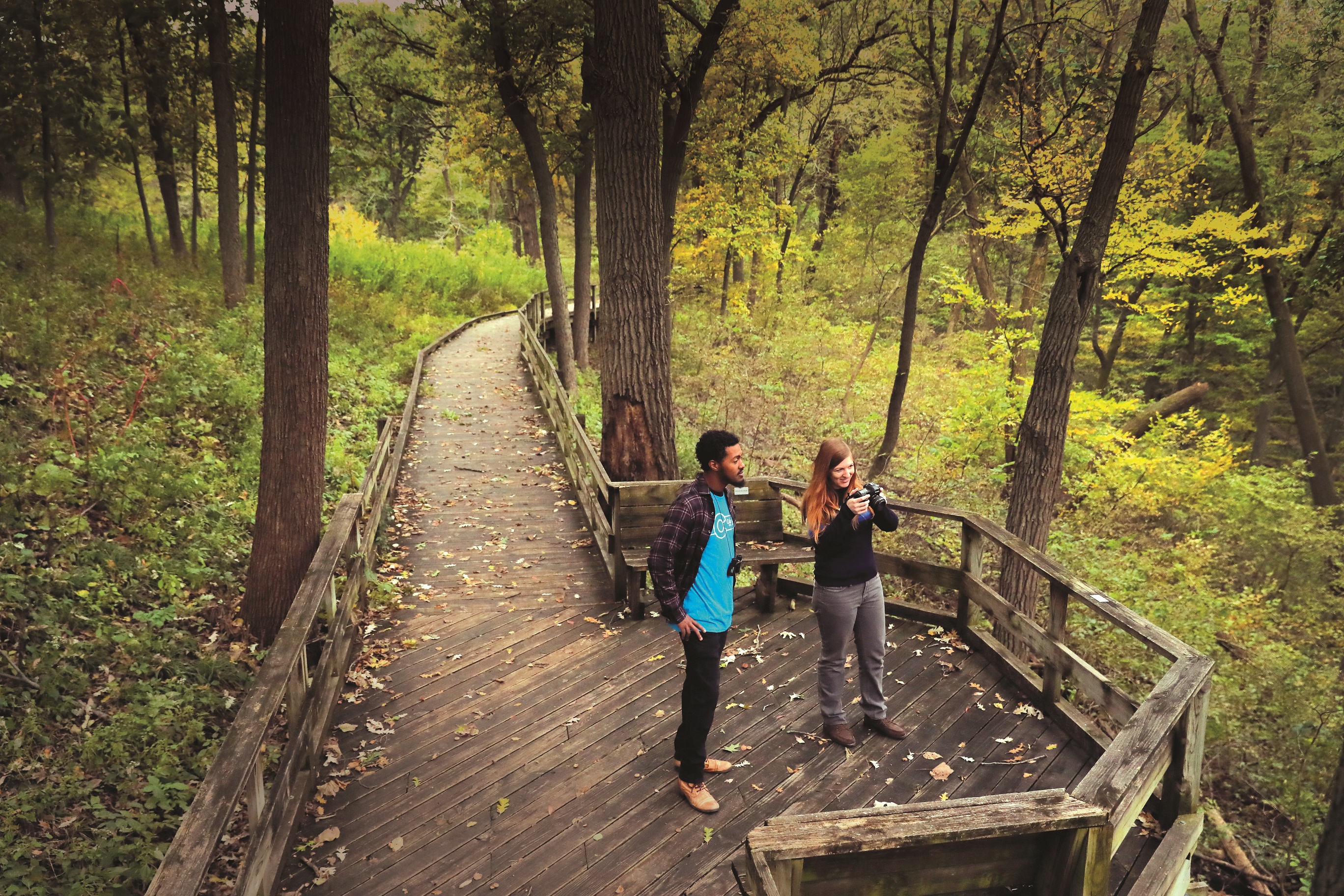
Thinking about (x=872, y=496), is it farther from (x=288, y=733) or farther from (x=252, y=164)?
(x=252, y=164)

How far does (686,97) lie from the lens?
42.4 ft

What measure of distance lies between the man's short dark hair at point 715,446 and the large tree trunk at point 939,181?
834 centimetres

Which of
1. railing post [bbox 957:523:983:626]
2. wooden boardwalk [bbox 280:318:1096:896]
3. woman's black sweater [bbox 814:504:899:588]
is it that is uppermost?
woman's black sweater [bbox 814:504:899:588]

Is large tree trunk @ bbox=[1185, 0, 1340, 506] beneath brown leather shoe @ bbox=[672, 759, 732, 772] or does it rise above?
above

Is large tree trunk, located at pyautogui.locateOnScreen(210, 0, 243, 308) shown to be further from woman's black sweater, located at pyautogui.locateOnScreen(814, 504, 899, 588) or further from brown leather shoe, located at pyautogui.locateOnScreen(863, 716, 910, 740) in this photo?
brown leather shoe, located at pyautogui.locateOnScreen(863, 716, 910, 740)

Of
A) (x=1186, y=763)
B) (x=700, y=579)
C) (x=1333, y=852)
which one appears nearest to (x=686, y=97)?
(x=700, y=579)

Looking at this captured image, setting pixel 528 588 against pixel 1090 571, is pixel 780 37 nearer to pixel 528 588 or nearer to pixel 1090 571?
pixel 1090 571

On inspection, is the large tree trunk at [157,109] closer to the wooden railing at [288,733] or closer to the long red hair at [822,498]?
the wooden railing at [288,733]

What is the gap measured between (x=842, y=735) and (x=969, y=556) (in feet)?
6.81

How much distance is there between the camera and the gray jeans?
15.5 ft

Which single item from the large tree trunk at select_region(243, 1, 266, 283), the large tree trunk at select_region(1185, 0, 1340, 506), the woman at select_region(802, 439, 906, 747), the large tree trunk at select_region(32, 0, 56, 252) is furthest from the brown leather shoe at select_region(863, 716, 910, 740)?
the large tree trunk at select_region(243, 1, 266, 283)

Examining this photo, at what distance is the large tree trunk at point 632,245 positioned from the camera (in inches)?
277

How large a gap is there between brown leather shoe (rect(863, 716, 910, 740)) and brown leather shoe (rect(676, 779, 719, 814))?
1283mm

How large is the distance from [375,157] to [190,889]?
761 inches
